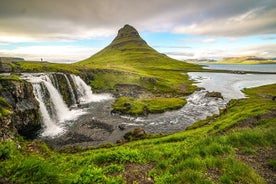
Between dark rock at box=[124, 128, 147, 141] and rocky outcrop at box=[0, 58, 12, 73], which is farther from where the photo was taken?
rocky outcrop at box=[0, 58, 12, 73]

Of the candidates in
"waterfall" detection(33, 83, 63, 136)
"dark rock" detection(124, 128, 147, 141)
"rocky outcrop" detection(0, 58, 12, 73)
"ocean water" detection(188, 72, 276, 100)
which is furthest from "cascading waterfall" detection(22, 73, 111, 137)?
"ocean water" detection(188, 72, 276, 100)

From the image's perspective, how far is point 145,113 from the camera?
46.3 m

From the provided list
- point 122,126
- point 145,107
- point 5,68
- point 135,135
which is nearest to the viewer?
point 135,135

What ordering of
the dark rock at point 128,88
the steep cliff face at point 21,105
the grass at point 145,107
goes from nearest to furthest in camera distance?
the steep cliff face at point 21,105, the grass at point 145,107, the dark rock at point 128,88

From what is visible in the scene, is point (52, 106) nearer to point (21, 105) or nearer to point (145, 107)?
point (21, 105)

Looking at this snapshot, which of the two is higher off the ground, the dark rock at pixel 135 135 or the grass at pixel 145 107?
the grass at pixel 145 107

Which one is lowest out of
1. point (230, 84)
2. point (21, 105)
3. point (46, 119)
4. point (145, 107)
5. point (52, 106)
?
point (145, 107)

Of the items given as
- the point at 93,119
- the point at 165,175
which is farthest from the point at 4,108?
the point at 165,175

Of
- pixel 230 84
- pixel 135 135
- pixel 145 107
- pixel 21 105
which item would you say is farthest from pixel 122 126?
pixel 230 84

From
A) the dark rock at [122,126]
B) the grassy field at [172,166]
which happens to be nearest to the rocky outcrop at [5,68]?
the dark rock at [122,126]

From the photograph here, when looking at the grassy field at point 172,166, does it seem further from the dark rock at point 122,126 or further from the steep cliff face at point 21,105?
the steep cliff face at point 21,105

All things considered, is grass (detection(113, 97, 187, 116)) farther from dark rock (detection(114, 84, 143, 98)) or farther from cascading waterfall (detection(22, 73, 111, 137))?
Answer: dark rock (detection(114, 84, 143, 98))

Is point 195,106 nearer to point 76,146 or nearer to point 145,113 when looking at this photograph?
point 145,113

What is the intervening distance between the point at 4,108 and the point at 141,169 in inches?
976
